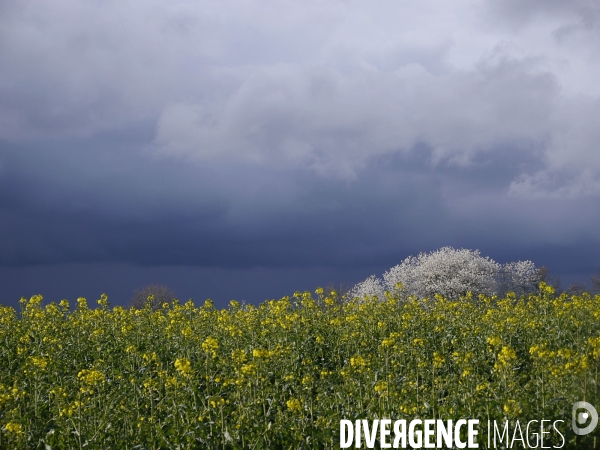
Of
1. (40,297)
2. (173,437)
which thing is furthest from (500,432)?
(40,297)

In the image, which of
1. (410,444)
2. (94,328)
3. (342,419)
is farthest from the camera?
(94,328)

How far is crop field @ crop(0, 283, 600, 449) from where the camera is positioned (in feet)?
26.7

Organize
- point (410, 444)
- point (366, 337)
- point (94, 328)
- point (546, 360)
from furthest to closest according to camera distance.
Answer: point (94, 328) → point (366, 337) → point (546, 360) → point (410, 444)

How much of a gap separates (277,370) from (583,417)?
18.9 ft

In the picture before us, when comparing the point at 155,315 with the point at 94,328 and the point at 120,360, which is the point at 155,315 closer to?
the point at 94,328

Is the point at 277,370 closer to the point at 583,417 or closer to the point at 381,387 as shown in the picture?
the point at 381,387

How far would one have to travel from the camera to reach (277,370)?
11.7m

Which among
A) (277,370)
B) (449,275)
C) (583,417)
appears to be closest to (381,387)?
(583,417)

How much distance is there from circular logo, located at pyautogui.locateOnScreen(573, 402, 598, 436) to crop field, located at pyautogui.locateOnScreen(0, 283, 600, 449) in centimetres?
12

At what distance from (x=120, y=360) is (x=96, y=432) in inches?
208

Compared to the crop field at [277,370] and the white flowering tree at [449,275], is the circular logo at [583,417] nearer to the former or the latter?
the crop field at [277,370]

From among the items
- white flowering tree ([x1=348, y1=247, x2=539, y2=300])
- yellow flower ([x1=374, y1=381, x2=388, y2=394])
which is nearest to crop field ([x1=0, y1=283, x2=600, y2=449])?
yellow flower ([x1=374, y1=381, x2=388, y2=394])

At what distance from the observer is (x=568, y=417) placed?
26.3 feet

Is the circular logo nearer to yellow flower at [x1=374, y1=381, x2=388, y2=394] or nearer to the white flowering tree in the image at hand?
yellow flower at [x1=374, y1=381, x2=388, y2=394]
